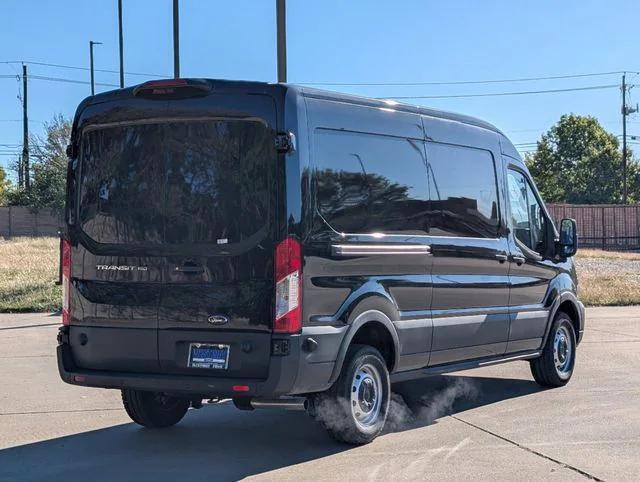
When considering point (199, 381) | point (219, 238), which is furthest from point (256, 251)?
point (199, 381)

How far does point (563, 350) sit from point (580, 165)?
71.2 m

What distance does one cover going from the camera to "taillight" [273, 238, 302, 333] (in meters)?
5.80

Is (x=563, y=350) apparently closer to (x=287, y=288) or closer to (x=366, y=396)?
(x=366, y=396)

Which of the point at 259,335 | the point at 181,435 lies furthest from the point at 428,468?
the point at 181,435

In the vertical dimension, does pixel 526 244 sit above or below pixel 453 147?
below

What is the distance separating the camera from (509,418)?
298 inches

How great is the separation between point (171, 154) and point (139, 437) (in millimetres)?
2359

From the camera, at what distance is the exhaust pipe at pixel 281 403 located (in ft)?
19.7

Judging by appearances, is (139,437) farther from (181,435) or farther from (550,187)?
(550,187)

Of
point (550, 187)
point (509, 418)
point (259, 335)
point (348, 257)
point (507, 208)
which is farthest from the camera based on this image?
point (550, 187)

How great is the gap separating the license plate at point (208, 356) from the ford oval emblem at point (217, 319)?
156 mm

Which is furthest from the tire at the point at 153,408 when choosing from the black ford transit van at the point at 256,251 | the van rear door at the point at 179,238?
the van rear door at the point at 179,238

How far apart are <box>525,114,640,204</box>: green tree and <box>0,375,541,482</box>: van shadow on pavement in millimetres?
70767

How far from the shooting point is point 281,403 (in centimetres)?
603
